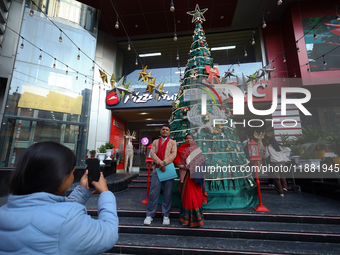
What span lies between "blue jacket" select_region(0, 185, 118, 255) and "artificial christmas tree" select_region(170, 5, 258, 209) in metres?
2.40

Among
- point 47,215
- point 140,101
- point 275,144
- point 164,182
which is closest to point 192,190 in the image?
point 164,182

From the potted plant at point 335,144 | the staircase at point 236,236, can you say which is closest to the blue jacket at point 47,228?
the staircase at point 236,236

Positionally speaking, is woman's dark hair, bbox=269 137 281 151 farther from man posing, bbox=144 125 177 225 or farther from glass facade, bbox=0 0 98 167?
glass facade, bbox=0 0 98 167

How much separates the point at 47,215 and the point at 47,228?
4 cm

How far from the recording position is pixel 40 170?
2.18 feet

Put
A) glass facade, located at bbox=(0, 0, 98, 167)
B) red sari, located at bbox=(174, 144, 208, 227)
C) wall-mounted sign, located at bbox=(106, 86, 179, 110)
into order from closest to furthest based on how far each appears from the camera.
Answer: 1. red sari, located at bbox=(174, 144, 208, 227)
2. glass facade, located at bbox=(0, 0, 98, 167)
3. wall-mounted sign, located at bbox=(106, 86, 179, 110)

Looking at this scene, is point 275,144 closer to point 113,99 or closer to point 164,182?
point 164,182

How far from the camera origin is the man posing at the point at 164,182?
2986mm

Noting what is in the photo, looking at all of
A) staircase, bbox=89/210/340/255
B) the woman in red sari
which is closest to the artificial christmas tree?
the woman in red sari

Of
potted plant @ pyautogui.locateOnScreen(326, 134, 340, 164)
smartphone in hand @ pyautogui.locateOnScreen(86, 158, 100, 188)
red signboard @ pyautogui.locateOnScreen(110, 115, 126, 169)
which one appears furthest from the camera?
red signboard @ pyautogui.locateOnScreen(110, 115, 126, 169)

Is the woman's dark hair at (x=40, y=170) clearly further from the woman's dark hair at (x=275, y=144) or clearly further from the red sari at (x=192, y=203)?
the woman's dark hair at (x=275, y=144)

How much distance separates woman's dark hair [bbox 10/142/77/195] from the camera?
2.11ft

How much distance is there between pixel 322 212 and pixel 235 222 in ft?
5.60

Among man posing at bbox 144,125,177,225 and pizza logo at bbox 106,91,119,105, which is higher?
pizza logo at bbox 106,91,119,105
